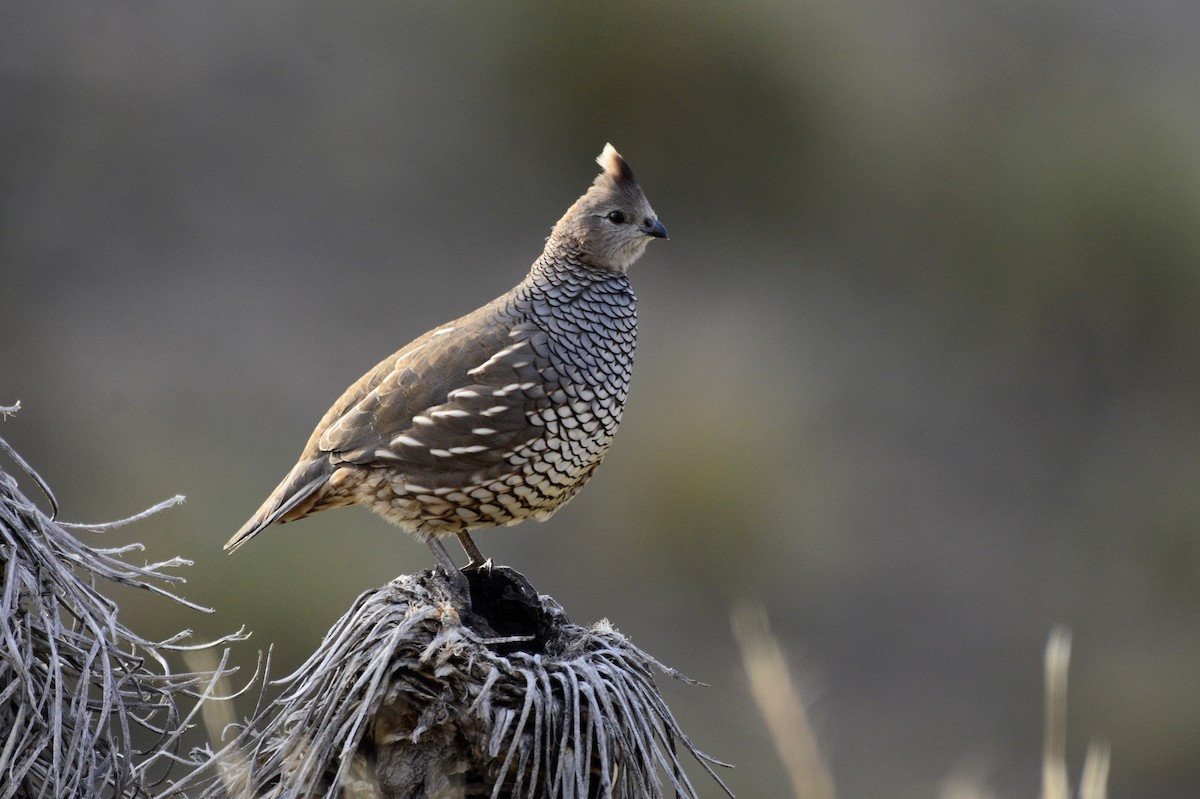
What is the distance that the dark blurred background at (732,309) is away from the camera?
42.5 feet

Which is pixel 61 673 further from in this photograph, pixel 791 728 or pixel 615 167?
pixel 615 167

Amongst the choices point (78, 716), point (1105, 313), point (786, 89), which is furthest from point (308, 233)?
point (78, 716)

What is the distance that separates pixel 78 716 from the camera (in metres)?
3.93

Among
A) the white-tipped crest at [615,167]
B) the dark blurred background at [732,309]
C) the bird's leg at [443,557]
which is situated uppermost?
the dark blurred background at [732,309]

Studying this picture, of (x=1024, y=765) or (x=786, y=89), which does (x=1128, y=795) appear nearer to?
(x=1024, y=765)

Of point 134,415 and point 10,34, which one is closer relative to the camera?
point 134,415

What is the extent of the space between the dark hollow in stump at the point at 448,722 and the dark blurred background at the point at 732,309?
26.3 feet

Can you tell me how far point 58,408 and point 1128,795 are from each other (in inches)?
395

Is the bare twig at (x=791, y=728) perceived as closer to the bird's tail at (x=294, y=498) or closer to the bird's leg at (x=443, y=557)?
the bird's leg at (x=443, y=557)

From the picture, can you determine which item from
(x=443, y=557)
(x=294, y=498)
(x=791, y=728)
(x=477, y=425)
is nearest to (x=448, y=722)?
(x=791, y=728)

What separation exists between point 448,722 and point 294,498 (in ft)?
5.86

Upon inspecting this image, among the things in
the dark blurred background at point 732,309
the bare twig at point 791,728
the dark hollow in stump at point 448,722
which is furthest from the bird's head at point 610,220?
the dark blurred background at point 732,309

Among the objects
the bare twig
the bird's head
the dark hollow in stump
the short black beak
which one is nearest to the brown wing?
the bird's head

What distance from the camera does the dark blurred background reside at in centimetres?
1295
